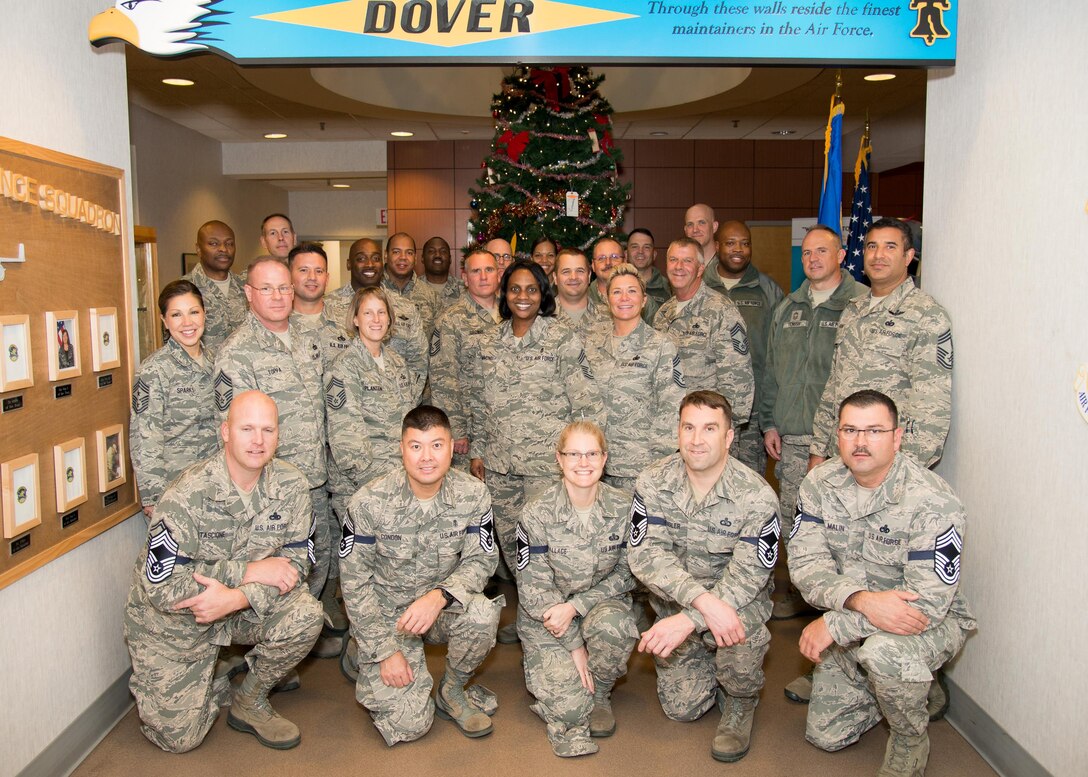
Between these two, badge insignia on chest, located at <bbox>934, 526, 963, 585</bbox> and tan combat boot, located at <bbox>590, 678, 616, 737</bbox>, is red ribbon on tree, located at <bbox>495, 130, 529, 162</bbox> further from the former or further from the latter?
badge insignia on chest, located at <bbox>934, 526, 963, 585</bbox>

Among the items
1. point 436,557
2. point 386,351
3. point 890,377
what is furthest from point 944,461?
point 386,351

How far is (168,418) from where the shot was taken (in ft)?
11.6

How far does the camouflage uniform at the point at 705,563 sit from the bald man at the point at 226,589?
1.27 m

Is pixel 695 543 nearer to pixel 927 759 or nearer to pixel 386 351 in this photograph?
pixel 927 759

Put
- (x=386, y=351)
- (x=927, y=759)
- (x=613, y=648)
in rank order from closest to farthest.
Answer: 1. (x=927, y=759)
2. (x=613, y=648)
3. (x=386, y=351)

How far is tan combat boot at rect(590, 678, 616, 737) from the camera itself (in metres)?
3.25

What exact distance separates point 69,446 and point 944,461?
3.29 m

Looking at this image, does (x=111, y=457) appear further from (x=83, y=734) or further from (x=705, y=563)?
(x=705, y=563)

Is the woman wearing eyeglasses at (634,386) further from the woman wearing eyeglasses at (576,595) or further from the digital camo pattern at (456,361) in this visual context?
the digital camo pattern at (456,361)

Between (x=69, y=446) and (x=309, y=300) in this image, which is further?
(x=309, y=300)

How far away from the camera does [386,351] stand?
13.5ft

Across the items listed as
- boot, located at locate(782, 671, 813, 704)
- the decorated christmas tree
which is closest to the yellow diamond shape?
boot, located at locate(782, 671, 813, 704)

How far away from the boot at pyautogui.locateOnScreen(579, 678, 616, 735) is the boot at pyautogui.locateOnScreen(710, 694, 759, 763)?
1.24 feet

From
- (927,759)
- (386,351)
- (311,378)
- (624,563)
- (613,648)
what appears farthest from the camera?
(386,351)
